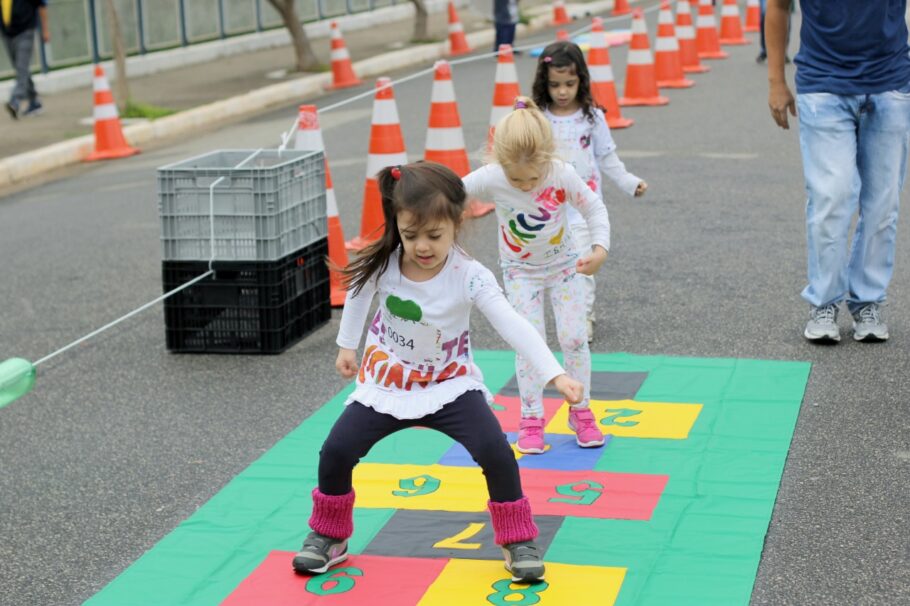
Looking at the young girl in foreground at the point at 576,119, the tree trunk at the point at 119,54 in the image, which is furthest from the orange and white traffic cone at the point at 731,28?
the young girl in foreground at the point at 576,119

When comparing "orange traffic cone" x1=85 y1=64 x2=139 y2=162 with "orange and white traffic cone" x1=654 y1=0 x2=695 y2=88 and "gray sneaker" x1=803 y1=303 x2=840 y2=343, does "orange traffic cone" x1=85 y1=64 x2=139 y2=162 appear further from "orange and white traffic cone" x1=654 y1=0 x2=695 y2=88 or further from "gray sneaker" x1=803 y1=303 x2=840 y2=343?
"gray sneaker" x1=803 y1=303 x2=840 y2=343

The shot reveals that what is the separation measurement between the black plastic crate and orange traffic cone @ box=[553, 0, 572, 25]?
73.0 ft

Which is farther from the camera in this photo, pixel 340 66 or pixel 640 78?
pixel 340 66

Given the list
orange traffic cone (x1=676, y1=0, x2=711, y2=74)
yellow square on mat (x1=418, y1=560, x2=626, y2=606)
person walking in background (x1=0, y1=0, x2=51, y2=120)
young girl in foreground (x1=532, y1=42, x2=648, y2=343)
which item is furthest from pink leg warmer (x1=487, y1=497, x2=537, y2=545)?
orange traffic cone (x1=676, y1=0, x2=711, y2=74)

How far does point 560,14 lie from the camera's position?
94.2 ft

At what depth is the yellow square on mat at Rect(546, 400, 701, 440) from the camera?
5.62m

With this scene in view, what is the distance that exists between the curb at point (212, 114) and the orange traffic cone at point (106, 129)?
19 centimetres

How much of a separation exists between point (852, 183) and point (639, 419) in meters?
1.63

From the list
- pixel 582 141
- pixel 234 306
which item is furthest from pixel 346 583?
pixel 234 306

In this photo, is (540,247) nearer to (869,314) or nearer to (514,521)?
(514,521)

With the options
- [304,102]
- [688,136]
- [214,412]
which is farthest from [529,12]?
[214,412]

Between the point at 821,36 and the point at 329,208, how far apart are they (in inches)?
119

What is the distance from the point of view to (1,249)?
33.1 ft

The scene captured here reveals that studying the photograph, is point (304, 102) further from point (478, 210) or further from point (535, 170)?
point (535, 170)
